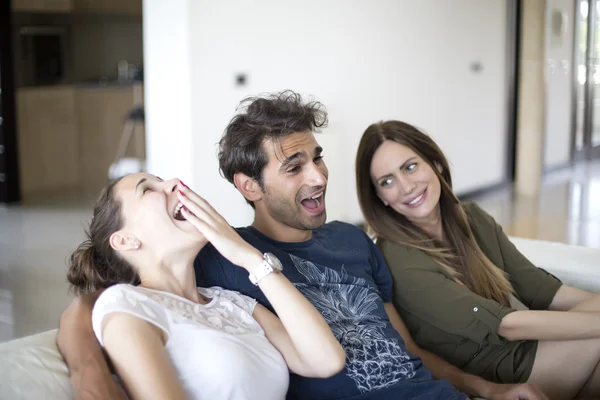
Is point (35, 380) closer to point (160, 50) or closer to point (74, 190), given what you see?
point (160, 50)

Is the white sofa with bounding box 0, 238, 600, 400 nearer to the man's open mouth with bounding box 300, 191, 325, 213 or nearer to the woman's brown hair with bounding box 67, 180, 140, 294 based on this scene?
the woman's brown hair with bounding box 67, 180, 140, 294

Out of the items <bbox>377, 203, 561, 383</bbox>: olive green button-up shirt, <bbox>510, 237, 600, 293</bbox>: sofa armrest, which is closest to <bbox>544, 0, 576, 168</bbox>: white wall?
<bbox>510, 237, 600, 293</bbox>: sofa armrest

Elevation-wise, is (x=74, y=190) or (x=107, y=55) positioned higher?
(x=107, y=55)

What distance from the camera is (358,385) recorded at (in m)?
1.76

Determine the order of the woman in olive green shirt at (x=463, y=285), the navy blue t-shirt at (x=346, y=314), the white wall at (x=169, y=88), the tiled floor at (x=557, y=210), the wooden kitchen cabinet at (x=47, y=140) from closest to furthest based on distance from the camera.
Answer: the navy blue t-shirt at (x=346, y=314) < the woman in olive green shirt at (x=463, y=285) < the white wall at (x=169, y=88) < the tiled floor at (x=557, y=210) < the wooden kitchen cabinet at (x=47, y=140)

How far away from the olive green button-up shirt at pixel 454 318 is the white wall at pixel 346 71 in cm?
230

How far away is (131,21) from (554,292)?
7.55m

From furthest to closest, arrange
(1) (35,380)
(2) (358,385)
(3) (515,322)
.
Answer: (3) (515,322) < (2) (358,385) < (1) (35,380)

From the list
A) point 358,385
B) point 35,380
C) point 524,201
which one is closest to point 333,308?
point 358,385

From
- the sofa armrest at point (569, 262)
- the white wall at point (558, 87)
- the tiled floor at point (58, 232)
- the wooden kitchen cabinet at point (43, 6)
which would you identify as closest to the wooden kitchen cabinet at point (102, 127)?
the wooden kitchen cabinet at point (43, 6)

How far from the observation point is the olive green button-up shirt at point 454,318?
1.99 meters

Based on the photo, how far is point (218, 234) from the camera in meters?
1.60

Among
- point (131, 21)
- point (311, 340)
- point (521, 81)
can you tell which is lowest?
point (311, 340)

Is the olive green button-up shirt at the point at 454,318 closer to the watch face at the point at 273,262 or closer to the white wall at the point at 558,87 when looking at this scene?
the watch face at the point at 273,262
